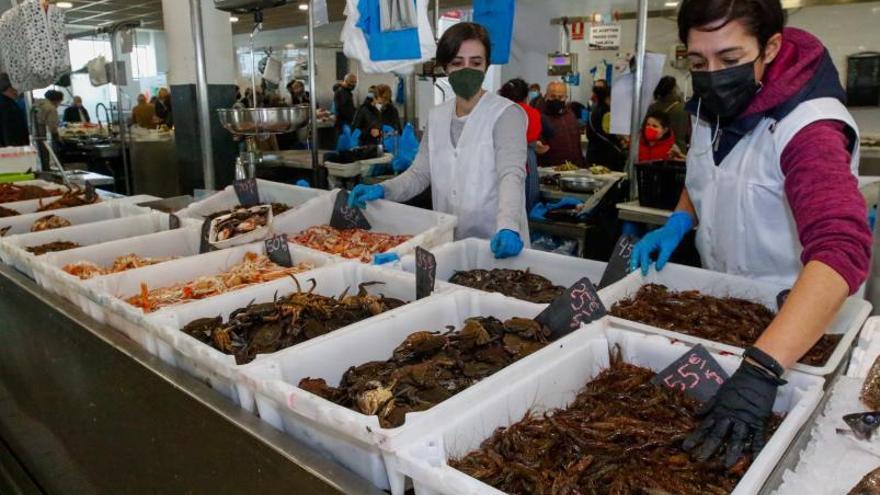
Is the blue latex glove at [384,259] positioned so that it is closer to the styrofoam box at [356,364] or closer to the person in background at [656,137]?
the styrofoam box at [356,364]

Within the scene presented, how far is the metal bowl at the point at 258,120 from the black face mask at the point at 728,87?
8.69ft

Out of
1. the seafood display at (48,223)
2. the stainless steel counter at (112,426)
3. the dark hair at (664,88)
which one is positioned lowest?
the stainless steel counter at (112,426)

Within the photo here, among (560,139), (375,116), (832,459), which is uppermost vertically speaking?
(375,116)

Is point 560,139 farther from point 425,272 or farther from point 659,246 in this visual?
point 425,272

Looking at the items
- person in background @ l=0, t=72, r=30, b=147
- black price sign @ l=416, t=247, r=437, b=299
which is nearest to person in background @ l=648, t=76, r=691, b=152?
black price sign @ l=416, t=247, r=437, b=299

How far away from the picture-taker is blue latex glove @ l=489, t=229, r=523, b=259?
2.60 meters

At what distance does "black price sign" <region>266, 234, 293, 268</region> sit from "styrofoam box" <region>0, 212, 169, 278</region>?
3.26ft

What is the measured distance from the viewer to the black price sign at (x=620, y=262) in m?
2.30

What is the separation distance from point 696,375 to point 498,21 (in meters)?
3.13

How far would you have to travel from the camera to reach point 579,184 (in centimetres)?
528

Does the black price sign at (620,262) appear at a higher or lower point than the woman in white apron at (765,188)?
lower

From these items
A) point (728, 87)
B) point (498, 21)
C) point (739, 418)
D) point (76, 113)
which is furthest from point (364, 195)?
point (76, 113)

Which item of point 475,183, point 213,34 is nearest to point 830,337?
point 475,183

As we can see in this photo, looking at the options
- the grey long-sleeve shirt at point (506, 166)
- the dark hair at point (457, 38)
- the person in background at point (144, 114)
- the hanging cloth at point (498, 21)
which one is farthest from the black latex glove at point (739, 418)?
the person in background at point (144, 114)
